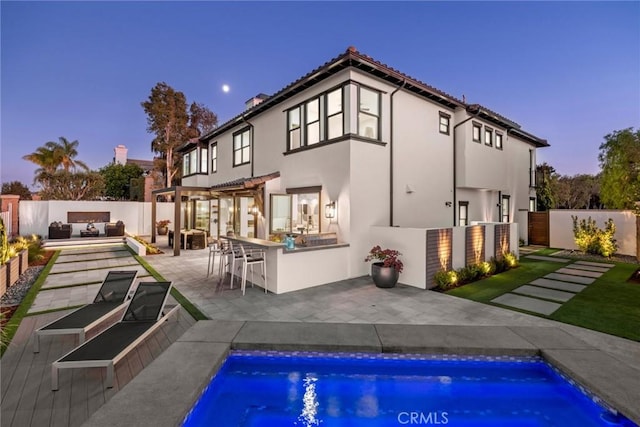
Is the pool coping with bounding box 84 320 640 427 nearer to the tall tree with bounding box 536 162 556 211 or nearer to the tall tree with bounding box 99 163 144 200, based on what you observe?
the tall tree with bounding box 536 162 556 211

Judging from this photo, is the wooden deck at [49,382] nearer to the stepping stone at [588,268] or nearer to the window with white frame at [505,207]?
the stepping stone at [588,268]

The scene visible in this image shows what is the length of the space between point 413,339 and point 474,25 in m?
18.6

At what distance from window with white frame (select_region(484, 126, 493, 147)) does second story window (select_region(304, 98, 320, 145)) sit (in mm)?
8988

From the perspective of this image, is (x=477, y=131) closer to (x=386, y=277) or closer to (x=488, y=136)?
(x=488, y=136)

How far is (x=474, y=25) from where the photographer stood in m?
16.2

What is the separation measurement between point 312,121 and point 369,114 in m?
2.10

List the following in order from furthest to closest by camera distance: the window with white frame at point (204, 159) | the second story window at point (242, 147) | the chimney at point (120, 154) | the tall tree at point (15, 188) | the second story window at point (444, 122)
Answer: the chimney at point (120, 154) → the tall tree at point (15, 188) → the window with white frame at point (204, 159) → the second story window at point (242, 147) → the second story window at point (444, 122)

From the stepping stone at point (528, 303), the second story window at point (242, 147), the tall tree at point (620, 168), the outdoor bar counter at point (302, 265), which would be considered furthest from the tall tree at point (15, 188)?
the tall tree at point (620, 168)

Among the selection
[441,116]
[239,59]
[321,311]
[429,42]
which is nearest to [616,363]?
[321,311]

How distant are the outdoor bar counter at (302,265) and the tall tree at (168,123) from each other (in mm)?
22512

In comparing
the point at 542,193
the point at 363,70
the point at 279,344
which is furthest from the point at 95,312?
the point at 542,193

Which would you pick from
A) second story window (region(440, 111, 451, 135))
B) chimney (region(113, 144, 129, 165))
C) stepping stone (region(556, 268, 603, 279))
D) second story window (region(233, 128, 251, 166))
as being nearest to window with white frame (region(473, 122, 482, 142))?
second story window (region(440, 111, 451, 135))

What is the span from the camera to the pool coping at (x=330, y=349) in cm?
294

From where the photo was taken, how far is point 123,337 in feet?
13.3
